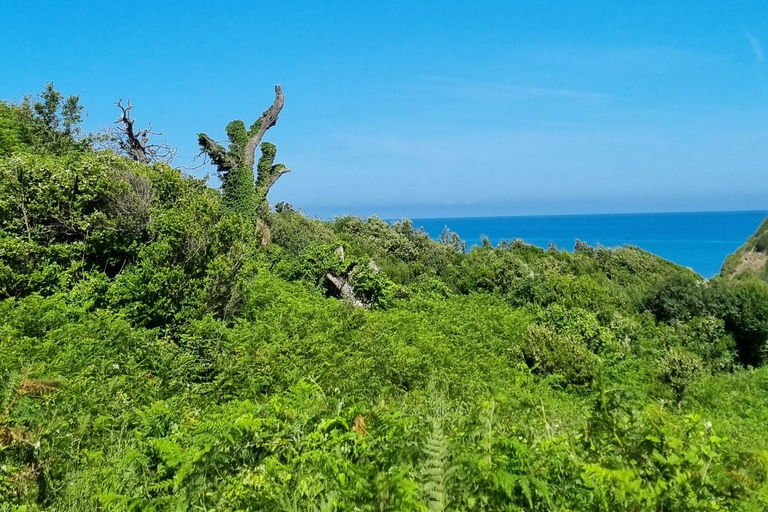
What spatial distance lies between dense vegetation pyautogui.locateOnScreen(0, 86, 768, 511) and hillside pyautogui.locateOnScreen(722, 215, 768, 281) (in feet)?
109

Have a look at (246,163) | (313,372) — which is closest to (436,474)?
(313,372)

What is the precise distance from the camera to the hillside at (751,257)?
141 feet

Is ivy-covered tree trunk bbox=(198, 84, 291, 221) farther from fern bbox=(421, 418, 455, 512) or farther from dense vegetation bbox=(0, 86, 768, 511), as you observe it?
fern bbox=(421, 418, 455, 512)

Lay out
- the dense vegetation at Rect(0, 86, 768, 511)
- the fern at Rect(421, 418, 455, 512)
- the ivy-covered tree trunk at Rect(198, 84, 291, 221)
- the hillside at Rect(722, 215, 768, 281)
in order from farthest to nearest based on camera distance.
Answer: the hillside at Rect(722, 215, 768, 281) → the ivy-covered tree trunk at Rect(198, 84, 291, 221) → the dense vegetation at Rect(0, 86, 768, 511) → the fern at Rect(421, 418, 455, 512)

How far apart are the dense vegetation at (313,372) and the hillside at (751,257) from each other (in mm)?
33191

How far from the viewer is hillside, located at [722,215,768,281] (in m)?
43.1

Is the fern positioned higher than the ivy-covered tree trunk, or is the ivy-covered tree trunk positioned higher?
the ivy-covered tree trunk

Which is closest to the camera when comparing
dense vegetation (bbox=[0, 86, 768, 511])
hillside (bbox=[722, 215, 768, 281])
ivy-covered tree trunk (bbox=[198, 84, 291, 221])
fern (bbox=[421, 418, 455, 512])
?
fern (bbox=[421, 418, 455, 512])

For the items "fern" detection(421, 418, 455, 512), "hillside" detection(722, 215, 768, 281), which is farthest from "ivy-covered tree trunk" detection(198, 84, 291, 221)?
"hillside" detection(722, 215, 768, 281)

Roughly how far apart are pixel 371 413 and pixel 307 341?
4605 millimetres

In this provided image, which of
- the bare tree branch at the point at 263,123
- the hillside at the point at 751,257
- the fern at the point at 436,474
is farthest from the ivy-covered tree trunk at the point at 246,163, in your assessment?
the hillside at the point at 751,257

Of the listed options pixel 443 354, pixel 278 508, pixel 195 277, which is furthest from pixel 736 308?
pixel 278 508

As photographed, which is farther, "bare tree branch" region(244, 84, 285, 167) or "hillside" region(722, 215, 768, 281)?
"hillside" region(722, 215, 768, 281)

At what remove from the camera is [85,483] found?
3.59 metres
